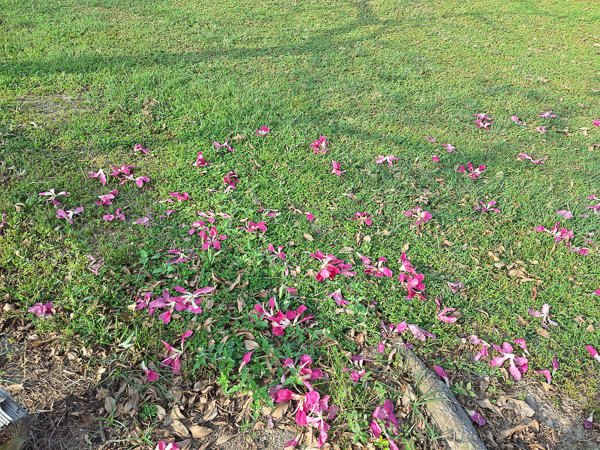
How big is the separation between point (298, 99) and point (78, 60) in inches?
105

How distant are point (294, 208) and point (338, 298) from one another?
0.96 meters

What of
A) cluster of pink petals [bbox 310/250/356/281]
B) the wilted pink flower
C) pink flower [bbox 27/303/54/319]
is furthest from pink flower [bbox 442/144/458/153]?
pink flower [bbox 27/303/54/319]

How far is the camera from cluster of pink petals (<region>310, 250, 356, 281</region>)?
2588 mm

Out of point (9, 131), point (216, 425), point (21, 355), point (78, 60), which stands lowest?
point (216, 425)

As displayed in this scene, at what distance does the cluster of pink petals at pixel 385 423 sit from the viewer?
1.89 meters

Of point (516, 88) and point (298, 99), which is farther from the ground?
point (298, 99)

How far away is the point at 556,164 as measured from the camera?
4.07 meters

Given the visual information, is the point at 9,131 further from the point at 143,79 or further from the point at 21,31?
the point at 21,31

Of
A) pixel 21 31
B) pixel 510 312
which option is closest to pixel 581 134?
pixel 510 312

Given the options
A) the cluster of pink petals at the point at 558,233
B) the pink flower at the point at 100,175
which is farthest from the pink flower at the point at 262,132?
the cluster of pink petals at the point at 558,233

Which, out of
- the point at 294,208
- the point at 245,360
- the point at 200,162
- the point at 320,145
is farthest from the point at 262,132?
the point at 245,360

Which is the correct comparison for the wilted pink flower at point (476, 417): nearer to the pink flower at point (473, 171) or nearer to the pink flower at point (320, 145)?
the pink flower at point (473, 171)

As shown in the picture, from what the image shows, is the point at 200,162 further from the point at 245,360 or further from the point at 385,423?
the point at 385,423

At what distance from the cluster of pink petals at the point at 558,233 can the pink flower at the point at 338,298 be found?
1.95 m
